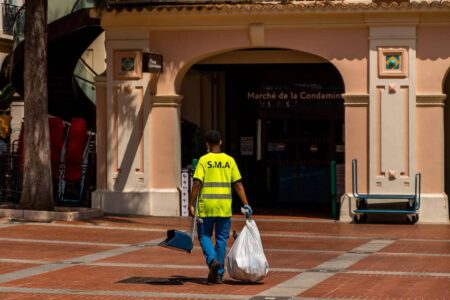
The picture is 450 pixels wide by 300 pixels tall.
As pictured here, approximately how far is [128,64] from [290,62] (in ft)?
12.4

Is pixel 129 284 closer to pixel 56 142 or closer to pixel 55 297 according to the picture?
pixel 55 297

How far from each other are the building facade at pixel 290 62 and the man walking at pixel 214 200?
422 inches

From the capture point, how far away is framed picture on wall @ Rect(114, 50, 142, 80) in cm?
2500

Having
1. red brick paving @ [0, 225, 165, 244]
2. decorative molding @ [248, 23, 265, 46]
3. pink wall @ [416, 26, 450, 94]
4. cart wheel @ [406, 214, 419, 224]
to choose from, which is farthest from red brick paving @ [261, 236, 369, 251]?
decorative molding @ [248, 23, 265, 46]

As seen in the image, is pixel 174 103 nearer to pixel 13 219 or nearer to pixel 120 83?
pixel 120 83

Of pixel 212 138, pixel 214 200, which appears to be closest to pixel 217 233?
pixel 214 200

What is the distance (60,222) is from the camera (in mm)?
22250

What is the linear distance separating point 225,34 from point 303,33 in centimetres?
173

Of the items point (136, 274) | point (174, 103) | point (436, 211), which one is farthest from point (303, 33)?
point (136, 274)

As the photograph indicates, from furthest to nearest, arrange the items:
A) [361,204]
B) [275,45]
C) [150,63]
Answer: [275,45] → [150,63] → [361,204]

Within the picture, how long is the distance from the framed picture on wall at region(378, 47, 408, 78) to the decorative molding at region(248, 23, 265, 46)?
2.54 metres

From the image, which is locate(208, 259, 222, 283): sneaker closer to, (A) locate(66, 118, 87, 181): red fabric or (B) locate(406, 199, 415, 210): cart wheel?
(B) locate(406, 199, 415, 210): cart wheel

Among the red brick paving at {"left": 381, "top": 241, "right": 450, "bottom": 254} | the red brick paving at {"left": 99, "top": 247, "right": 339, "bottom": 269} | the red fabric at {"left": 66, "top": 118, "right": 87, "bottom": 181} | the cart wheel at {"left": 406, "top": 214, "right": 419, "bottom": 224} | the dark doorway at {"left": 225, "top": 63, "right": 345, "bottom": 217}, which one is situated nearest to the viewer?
the red brick paving at {"left": 99, "top": 247, "right": 339, "bottom": 269}

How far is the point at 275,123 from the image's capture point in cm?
2988
